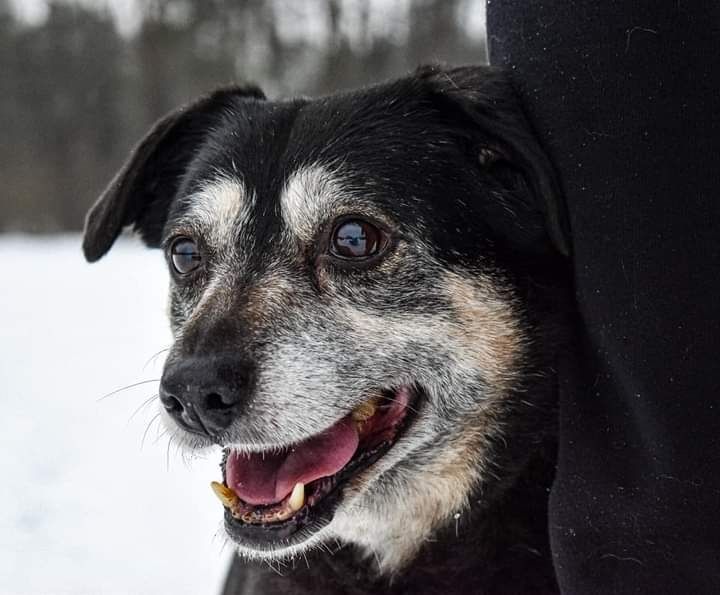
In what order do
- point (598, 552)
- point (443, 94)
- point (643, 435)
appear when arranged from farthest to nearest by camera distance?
point (443, 94) → point (598, 552) → point (643, 435)

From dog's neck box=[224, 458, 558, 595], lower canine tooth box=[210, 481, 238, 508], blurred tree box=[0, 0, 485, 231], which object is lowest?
blurred tree box=[0, 0, 485, 231]

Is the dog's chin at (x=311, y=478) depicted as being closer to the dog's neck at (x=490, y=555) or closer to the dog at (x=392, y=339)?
the dog at (x=392, y=339)

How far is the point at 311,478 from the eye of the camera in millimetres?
2156

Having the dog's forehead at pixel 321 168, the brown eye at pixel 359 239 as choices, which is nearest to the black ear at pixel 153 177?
the dog's forehead at pixel 321 168

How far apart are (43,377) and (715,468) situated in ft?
17.6

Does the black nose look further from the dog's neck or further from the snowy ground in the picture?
the dog's neck

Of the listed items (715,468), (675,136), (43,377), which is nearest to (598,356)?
(715,468)

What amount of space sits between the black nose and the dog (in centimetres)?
3

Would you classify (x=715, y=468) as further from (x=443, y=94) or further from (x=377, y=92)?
(x=377, y=92)

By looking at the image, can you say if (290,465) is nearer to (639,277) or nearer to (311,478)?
(311,478)

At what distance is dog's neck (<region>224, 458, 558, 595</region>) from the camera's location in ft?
7.33

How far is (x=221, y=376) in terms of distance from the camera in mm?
1977

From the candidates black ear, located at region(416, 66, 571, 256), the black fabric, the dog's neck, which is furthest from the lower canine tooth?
black ear, located at region(416, 66, 571, 256)

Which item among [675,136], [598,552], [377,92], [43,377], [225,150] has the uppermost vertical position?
[675,136]
